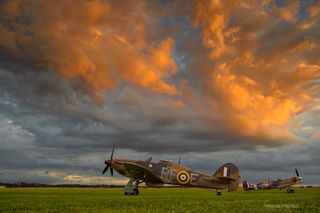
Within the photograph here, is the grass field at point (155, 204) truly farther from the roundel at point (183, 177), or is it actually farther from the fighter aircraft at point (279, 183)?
the fighter aircraft at point (279, 183)

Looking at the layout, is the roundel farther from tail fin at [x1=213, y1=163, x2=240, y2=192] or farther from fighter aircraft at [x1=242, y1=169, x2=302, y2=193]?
fighter aircraft at [x1=242, y1=169, x2=302, y2=193]

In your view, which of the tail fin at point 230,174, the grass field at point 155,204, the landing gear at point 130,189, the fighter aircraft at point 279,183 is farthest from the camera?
the fighter aircraft at point 279,183

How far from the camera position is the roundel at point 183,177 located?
1308 inches

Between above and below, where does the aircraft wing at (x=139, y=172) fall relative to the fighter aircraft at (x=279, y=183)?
below

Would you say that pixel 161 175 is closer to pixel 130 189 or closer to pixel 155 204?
pixel 130 189

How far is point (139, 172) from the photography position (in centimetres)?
3231

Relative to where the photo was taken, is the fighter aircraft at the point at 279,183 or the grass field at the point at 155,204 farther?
the fighter aircraft at the point at 279,183

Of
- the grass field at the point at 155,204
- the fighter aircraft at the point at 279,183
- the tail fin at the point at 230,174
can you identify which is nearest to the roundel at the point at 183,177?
the tail fin at the point at 230,174

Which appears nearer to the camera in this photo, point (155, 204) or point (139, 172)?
point (155, 204)

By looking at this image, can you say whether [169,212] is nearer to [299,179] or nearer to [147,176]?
[147,176]

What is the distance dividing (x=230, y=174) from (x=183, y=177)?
7331mm

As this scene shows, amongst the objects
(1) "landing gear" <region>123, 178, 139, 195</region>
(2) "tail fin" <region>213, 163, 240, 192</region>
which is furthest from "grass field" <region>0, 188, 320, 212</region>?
(2) "tail fin" <region>213, 163, 240, 192</region>

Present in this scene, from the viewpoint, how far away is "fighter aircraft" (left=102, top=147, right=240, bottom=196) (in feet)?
105

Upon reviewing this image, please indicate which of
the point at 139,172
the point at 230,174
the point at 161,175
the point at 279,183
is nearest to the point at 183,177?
the point at 161,175
